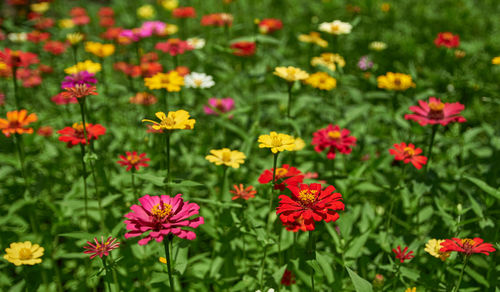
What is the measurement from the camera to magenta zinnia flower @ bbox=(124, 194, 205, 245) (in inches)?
54.3

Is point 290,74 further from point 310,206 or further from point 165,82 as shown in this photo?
point 310,206

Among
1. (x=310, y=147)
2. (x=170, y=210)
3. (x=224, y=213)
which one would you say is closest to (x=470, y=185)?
(x=310, y=147)

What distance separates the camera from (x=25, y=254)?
1784 millimetres

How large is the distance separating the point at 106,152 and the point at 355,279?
2.23 m

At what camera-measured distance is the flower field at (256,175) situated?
1.81 m

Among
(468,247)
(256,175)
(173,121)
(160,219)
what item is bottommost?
(256,175)

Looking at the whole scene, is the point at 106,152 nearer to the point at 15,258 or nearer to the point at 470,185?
the point at 15,258

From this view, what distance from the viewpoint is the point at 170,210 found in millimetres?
1484

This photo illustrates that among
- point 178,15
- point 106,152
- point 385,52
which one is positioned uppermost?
point 178,15

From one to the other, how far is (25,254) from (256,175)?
1583 mm

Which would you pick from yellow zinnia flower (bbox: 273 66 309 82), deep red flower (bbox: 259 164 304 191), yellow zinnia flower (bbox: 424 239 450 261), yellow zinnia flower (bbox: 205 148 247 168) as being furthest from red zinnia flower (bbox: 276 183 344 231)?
yellow zinnia flower (bbox: 273 66 309 82)

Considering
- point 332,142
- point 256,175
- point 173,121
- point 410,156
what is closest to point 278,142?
point 173,121

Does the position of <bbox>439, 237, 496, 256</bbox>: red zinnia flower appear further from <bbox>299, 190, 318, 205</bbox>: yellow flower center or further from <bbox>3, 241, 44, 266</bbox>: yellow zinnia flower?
<bbox>3, 241, 44, 266</bbox>: yellow zinnia flower

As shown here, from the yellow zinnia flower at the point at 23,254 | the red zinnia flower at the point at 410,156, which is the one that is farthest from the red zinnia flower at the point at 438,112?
the yellow zinnia flower at the point at 23,254
